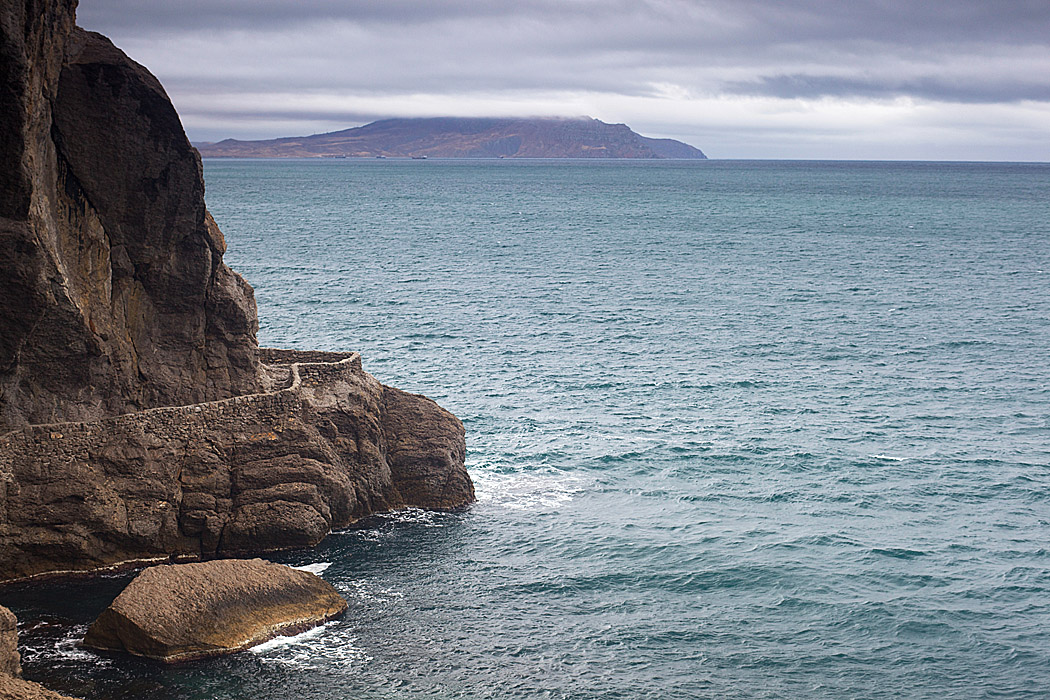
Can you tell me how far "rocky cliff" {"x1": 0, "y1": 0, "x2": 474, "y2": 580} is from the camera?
32.2m

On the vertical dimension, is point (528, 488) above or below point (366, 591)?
above

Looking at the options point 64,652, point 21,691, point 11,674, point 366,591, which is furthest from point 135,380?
point 21,691

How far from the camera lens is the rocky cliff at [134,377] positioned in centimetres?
3219

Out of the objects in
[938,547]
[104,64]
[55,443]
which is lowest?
[938,547]

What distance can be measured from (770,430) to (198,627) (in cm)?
3030

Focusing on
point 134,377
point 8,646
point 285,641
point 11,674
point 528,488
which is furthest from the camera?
point 528,488

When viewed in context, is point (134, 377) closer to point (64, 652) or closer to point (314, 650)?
point (64, 652)

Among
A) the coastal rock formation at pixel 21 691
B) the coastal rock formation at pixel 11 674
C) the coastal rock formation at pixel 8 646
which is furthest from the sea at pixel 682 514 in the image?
the coastal rock formation at pixel 21 691

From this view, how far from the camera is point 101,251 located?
35688 millimetres

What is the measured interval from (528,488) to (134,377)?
15.6 meters

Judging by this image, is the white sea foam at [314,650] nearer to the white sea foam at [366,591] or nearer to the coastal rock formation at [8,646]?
the white sea foam at [366,591]

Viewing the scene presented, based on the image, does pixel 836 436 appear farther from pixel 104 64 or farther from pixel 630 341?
pixel 104 64

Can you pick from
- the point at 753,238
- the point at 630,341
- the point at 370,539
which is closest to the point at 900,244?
the point at 753,238

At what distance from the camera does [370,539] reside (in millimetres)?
37562
